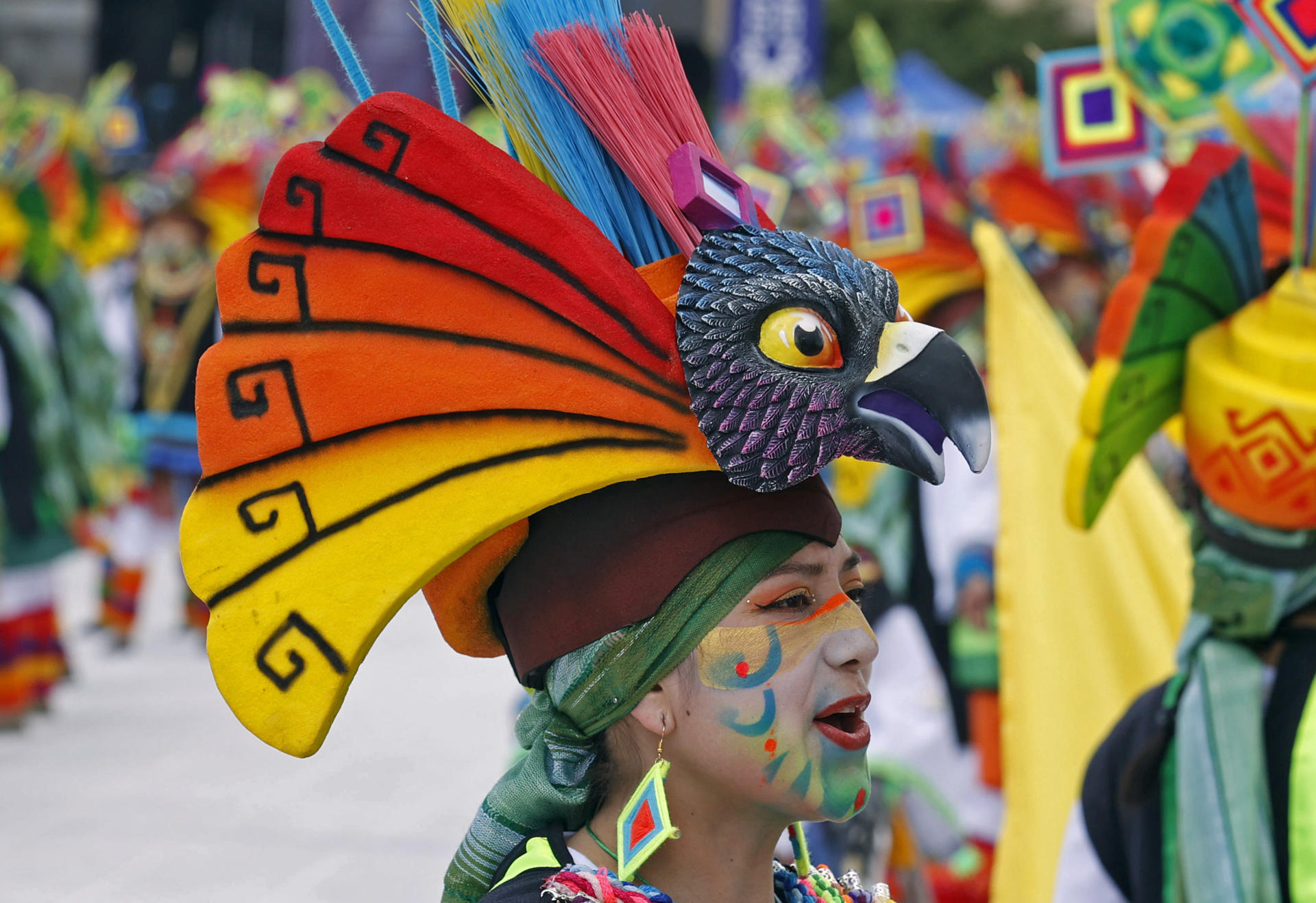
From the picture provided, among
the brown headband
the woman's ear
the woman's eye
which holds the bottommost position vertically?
the woman's ear

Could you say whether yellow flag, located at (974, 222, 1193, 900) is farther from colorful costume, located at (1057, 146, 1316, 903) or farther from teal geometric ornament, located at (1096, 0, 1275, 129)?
teal geometric ornament, located at (1096, 0, 1275, 129)

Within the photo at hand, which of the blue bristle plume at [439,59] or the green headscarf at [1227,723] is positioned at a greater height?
the blue bristle plume at [439,59]

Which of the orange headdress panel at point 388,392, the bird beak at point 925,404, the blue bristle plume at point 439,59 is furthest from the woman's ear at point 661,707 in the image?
the blue bristle plume at point 439,59

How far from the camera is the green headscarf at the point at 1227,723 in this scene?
249 centimetres

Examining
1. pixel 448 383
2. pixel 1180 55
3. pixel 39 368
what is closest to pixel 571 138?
pixel 448 383

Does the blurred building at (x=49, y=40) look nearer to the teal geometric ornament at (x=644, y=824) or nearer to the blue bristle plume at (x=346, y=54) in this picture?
the blue bristle plume at (x=346, y=54)

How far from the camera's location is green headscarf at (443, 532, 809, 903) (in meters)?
1.62

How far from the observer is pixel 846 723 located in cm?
166

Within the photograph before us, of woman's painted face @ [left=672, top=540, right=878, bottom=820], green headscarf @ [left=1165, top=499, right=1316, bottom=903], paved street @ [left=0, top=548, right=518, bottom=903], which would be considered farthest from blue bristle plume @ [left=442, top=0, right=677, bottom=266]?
paved street @ [left=0, top=548, right=518, bottom=903]

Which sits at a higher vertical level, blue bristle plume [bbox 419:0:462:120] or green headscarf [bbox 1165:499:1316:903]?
blue bristle plume [bbox 419:0:462:120]

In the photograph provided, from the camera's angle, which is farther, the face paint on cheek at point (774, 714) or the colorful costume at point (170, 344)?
the colorful costume at point (170, 344)

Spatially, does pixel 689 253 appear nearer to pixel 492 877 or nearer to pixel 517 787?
pixel 517 787

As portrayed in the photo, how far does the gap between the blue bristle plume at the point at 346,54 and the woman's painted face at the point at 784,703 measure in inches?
27.8

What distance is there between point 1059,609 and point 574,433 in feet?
7.78
